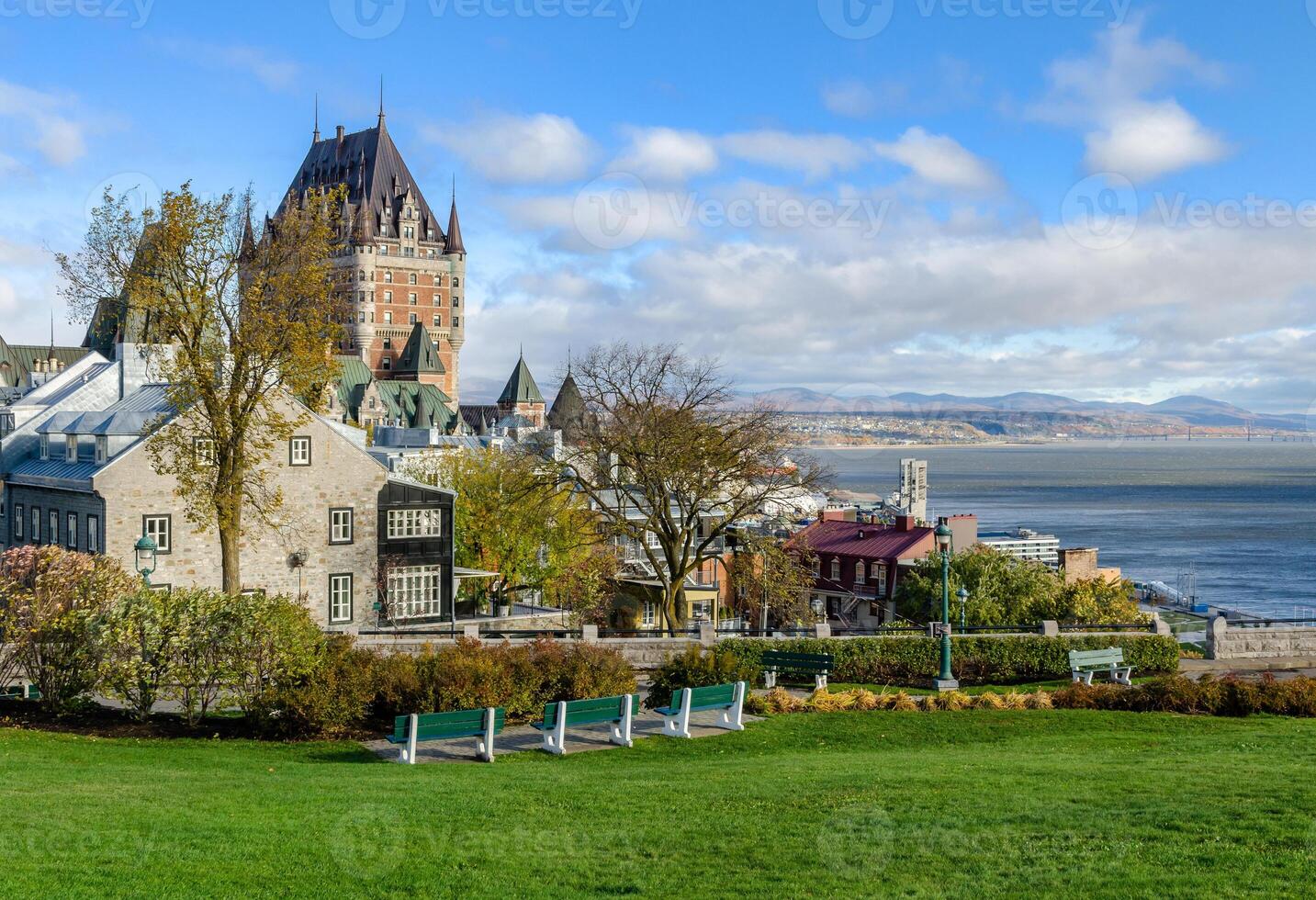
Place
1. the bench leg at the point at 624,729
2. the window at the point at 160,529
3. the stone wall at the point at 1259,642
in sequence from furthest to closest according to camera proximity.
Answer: the window at the point at 160,529, the stone wall at the point at 1259,642, the bench leg at the point at 624,729

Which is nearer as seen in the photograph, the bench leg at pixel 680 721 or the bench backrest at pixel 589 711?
the bench backrest at pixel 589 711

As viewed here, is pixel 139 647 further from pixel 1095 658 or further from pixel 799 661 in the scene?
pixel 1095 658

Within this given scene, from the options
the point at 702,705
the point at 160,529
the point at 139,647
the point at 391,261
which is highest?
the point at 391,261

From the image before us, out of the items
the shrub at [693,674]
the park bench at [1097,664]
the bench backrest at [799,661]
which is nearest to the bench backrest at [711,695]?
the shrub at [693,674]

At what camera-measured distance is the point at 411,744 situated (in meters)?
18.2

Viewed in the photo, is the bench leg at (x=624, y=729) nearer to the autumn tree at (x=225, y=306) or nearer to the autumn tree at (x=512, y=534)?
the autumn tree at (x=225, y=306)

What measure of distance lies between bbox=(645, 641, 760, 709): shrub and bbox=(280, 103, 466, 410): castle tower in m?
150

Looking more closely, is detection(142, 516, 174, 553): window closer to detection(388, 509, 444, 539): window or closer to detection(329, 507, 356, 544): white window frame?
detection(329, 507, 356, 544): white window frame

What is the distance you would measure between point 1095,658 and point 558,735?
621 inches

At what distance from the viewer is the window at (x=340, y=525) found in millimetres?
39625

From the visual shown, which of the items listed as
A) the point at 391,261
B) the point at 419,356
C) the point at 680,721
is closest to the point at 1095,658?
the point at 680,721

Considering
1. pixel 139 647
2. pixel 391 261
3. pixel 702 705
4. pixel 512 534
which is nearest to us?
pixel 702 705

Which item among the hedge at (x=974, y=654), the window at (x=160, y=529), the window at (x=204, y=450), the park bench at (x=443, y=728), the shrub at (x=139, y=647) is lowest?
the hedge at (x=974, y=654)

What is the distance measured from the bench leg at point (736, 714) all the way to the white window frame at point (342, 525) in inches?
844
